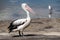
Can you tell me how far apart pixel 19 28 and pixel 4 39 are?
1.54 meters

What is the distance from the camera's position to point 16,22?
7.32 meters

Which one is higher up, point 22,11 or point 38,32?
point 38,32

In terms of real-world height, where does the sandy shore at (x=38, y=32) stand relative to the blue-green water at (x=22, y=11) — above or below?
above

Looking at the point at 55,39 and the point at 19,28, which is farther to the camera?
the point at 19,28

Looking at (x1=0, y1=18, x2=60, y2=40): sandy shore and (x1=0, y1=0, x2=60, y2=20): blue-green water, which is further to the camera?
(x1=0, y1=0, x2=60, y2=20): blue-green water

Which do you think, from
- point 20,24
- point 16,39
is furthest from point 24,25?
point 16,39

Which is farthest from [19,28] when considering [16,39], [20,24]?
[16,39]

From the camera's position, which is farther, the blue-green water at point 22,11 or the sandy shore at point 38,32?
the blue-green water at point 22,11

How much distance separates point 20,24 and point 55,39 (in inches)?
72.9

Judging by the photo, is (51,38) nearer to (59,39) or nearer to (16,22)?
(59,39)

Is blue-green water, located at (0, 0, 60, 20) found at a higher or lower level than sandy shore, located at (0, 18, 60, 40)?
lower

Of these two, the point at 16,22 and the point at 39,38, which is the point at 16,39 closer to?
the point at 39,38

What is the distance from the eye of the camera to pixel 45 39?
5699 mm

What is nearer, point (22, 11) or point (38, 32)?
point (38, 32)
